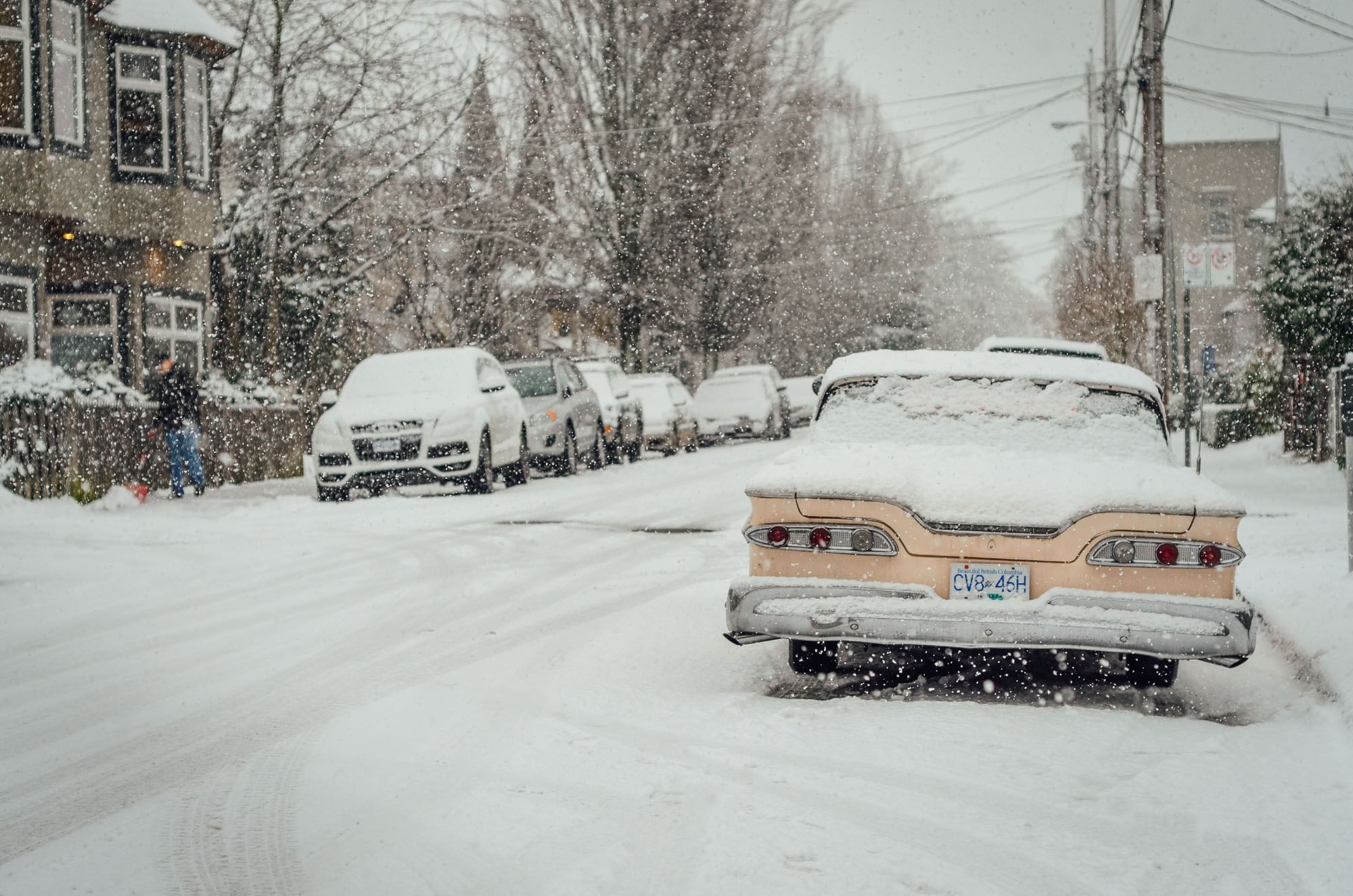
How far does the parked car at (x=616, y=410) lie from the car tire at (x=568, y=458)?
215cm

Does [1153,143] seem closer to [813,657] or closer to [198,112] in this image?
[198,112]

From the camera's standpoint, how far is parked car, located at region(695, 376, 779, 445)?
3716 cm

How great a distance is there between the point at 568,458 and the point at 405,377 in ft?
13.7

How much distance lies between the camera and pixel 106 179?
2484 cm

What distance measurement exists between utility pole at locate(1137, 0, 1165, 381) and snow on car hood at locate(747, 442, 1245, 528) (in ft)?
49.3

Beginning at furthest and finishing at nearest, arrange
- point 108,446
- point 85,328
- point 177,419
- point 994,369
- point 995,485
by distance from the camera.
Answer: point 85,328 < point 177,419 < point 108,446 < point 994,369 < point 995,485

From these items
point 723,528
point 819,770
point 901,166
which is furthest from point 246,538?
point 901,166

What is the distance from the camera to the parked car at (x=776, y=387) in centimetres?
3809

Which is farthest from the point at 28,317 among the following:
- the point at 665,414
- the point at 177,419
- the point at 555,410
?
the point at 665,414

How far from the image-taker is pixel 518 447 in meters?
21.2

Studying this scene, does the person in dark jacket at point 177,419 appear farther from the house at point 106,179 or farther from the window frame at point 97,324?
the window frame at point 97,324

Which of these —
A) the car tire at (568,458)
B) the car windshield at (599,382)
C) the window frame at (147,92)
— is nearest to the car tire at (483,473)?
the car tire at (568,458)

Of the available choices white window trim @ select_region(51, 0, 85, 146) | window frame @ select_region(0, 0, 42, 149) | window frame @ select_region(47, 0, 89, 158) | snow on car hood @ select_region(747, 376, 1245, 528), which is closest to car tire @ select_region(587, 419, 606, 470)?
window frame @ select_region(47, 0, 89, 158)

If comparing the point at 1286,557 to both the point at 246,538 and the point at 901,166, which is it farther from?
the point at 901,166
